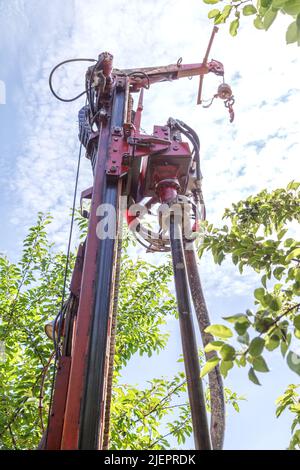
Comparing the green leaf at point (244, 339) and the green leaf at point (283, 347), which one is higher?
the green leaf at point (283, 347)

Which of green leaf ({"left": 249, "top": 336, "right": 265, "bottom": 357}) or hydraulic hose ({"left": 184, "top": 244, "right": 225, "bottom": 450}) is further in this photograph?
hydraulic hose ({"left": 184, "top": 244, "right": 225, "bottom": 450})

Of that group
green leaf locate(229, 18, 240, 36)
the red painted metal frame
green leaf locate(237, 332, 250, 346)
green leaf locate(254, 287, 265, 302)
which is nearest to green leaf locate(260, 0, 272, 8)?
green leaf locate(229, 18, 240, 36)

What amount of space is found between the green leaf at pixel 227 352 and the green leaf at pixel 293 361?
14 cm

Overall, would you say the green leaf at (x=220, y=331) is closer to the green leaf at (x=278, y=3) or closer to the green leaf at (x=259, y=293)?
the green leaf at (x=259, y=293)

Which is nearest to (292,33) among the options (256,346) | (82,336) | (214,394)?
(256,346)

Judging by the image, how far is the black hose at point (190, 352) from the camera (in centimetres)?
134

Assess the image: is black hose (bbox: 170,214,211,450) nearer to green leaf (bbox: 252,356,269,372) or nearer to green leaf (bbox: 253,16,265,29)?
green leaf (bbox: 252,356,269,372)

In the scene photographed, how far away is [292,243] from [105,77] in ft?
7.70

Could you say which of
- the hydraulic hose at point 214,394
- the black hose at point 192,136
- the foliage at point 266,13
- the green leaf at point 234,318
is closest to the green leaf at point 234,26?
the foliage at point 266,13

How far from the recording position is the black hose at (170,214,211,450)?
1.34 meters

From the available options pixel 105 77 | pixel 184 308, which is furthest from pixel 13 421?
pixel 105 77

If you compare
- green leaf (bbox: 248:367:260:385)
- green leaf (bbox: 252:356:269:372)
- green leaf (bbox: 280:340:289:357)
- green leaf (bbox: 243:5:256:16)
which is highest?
green leaf (bbox: 243:5:256:16)

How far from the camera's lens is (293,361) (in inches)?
35.3

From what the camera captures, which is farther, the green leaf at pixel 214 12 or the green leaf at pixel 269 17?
the green leaf at pixel 214 12
